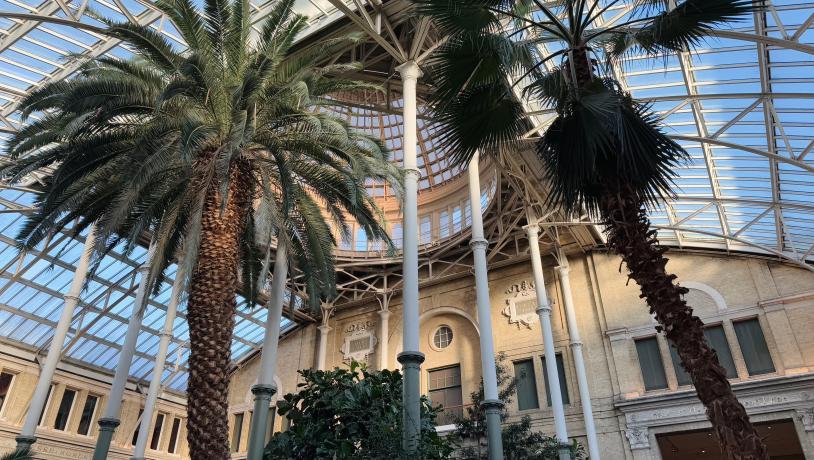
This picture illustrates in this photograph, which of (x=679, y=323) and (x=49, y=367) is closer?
(x=679, y=323)

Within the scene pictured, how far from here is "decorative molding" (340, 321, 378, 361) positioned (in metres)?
30.6

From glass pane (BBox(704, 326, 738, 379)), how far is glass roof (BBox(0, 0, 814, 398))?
3.53 m

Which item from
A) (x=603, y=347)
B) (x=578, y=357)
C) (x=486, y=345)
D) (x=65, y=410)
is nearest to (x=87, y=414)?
(x=65, y=410)

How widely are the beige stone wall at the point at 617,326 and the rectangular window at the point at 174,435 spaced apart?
46.6 feet

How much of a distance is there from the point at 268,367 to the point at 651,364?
55.1 ft

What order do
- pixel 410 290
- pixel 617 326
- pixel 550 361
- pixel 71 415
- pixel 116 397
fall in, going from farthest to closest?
pixel 71 415 → pixel 617 326 → pixel 550 361 → pixel 116 397 → pixel 410 290

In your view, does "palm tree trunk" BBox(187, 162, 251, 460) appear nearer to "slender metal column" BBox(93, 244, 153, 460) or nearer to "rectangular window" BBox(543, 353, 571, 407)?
"slender metal column" BBox(93, 244, 153, 460)

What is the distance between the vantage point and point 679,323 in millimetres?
6086

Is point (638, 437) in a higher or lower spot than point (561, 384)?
lower

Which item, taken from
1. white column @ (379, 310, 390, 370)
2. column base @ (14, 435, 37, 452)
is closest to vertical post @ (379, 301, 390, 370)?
white column @ (379, 310, 390, 370)

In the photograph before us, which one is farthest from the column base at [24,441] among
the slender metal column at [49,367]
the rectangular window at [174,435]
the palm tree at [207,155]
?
the rectangular window at [174,435]

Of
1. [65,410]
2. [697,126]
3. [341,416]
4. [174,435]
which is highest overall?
[697,126]

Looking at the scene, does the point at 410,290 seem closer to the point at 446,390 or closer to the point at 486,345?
the point at 486,345

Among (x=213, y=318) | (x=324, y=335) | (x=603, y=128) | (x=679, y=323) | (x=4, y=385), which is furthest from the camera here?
(x=324, y=335)
